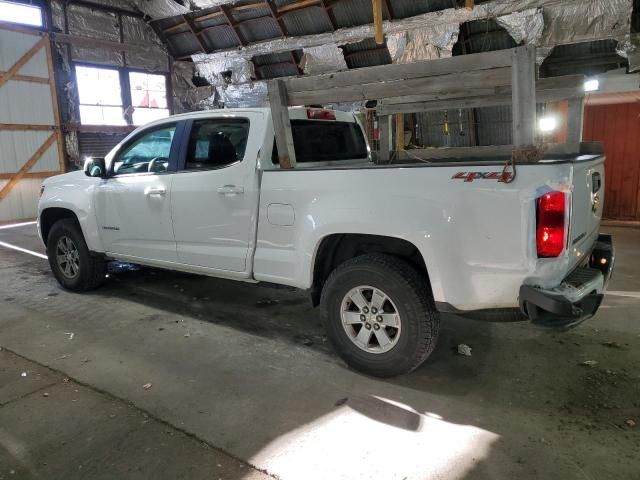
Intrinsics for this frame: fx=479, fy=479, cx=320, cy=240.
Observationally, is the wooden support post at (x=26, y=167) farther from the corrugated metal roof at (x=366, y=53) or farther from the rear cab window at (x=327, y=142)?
the rear cab window at (x=327, y=142)

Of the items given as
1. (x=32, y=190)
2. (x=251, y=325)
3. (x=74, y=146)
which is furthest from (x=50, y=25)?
(x=251, y=325)

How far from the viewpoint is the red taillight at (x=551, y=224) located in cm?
246

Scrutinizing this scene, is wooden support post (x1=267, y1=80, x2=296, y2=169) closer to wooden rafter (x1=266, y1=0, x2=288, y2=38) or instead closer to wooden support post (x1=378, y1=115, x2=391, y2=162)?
wooden support post (x1=378, y1=115, x2=391, y2=162)

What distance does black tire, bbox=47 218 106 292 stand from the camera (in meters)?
5.03

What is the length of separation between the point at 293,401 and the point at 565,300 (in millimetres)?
1662

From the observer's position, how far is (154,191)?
13.9 ft

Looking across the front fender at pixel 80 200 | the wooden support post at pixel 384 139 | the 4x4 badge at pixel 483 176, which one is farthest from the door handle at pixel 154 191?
the 4x4 badge at pixel 483 176

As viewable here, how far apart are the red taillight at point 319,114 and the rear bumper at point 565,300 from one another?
236cm

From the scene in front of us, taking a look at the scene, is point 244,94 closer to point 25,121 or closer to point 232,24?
point 232,24

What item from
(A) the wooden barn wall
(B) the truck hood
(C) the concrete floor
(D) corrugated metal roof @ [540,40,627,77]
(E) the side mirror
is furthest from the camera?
(A) the wooden barn wall

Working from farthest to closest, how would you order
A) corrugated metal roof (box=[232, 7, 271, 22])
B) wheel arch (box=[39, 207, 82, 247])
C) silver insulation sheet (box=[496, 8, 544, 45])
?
corrugated metal roof (box=[232, 7, 271, 22]) < silver insulation sheet (box=[496, 8, 544, 45]) < wheel arch (box=[39, 207, 82, 247])

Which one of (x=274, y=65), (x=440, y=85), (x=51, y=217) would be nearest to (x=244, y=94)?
(x=274, y=65)

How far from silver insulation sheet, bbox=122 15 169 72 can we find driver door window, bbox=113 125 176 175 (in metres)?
9.85

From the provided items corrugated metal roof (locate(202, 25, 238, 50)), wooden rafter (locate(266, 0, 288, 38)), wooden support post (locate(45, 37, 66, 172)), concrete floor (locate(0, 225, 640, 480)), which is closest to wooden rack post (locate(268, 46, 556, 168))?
concrete floor (locate(0, 225, 640, 480))
